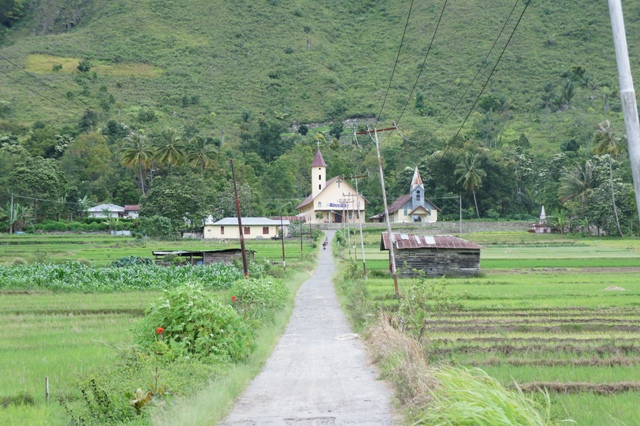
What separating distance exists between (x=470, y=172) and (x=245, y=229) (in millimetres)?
32788

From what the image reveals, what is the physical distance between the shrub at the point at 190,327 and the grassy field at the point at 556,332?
4.13 m

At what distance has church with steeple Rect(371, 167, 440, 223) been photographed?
96438 millimetres

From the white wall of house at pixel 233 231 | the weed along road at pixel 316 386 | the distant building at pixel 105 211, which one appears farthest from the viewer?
the distant building at pixel 105 211

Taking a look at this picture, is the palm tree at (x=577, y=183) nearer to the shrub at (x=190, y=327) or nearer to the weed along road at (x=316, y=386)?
the weed along road at (x=316, y=386)

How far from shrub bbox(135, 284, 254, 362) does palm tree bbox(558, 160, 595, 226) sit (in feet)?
260

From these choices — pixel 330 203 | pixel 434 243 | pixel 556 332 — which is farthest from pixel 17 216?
pixel 556 332

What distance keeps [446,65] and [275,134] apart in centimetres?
5973

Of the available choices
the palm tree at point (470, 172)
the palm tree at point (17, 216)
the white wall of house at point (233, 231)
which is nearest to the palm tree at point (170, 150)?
the white wall of house at point (233, 231)

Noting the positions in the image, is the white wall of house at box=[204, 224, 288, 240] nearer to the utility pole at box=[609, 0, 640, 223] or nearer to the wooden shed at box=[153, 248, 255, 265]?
the wooden shed at box=[153, 248, 255, 265]

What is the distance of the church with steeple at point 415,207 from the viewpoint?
96.4 metres

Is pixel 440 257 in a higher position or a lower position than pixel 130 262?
lower

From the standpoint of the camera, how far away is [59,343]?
17.7m

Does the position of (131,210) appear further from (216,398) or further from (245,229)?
(216,398)

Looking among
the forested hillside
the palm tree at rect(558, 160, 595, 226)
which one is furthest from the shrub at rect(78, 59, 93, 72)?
the palm tree at rect(558, 160, 595, 226)
